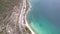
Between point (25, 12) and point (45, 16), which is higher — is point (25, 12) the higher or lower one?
the higher one

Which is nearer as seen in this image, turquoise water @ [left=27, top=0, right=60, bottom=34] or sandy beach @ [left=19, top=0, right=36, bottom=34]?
sandy beach @ [left=19, top=0, right=36, bottom=34]

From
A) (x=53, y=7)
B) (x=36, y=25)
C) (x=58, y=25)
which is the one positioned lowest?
(x=58, y=25)

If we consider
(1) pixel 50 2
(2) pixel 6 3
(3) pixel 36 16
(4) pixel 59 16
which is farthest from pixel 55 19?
(2) pixel 6 3

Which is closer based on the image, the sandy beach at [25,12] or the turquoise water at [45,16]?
the sandy beach at [25,12]

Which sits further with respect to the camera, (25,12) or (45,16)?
(25,12)

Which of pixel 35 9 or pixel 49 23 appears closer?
pixel 49 23

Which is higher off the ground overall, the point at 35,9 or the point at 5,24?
the point at 35,9

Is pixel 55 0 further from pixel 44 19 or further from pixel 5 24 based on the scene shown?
pixel 5 24

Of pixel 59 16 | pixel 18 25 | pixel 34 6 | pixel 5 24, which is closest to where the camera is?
pixel 5 24
